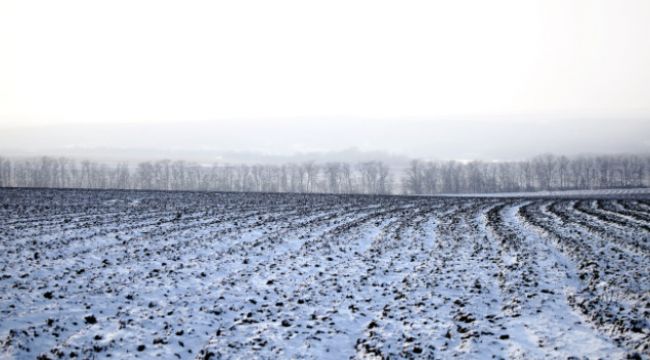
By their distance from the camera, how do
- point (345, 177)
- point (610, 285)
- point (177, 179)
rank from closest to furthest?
point (610, 285), point (345, 177), point (177, 179)

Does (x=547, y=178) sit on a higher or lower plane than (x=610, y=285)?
higher

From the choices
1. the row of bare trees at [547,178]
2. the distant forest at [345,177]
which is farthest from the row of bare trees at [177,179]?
the row of bare trees at [547,178]

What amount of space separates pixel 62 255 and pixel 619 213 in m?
38.4

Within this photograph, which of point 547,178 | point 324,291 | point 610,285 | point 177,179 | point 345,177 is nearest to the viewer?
point 610,285

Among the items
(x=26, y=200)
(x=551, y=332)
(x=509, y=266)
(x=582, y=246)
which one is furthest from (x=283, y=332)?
(x=26, y=200)

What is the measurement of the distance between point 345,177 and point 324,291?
472ft

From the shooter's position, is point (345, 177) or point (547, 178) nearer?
point (547, 178)

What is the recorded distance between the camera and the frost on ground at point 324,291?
934 cm

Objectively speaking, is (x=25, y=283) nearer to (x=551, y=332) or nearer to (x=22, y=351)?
(x=22, y=351)

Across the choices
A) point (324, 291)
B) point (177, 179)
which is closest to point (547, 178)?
point (177, 179)

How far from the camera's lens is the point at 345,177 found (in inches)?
6176

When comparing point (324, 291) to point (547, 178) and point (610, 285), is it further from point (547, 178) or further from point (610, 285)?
point (547, 178)

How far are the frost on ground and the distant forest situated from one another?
118 m

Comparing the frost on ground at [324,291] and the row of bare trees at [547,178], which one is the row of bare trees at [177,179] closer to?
the row of bare trees at [547,178]
